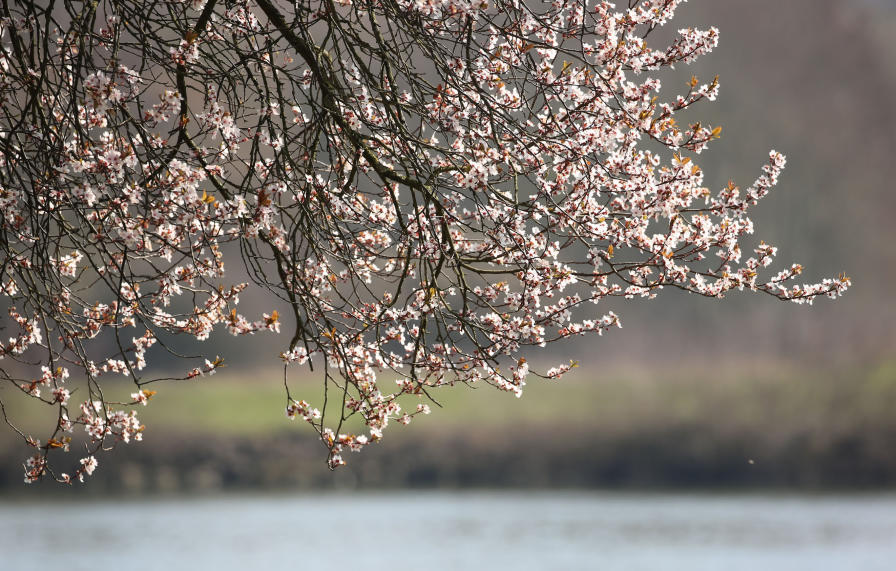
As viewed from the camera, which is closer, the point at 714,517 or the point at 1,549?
the point at 1,549

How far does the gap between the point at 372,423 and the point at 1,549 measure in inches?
1512

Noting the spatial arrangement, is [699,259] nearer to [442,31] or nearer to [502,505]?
[442,31]

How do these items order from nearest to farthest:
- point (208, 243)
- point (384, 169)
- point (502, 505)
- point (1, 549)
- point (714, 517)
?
1. point (208, 243)
2. point (384, 169)
3. point (1, 549)
4. point (714, 517)
5. point (502, 505)

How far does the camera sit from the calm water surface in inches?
1403

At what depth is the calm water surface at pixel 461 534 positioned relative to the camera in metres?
35.6

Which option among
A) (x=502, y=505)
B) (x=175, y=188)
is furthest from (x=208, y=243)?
(x=502, y=505)

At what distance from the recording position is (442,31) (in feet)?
18.0

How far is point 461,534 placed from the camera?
45.9 meters

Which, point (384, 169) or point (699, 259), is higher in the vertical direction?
point (384, 169)

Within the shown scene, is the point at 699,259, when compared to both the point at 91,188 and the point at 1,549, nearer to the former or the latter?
the point at 91,188

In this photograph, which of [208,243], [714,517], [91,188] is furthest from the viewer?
[714,517]

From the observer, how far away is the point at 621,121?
5.67m

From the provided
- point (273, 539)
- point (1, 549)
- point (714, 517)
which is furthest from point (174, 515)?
point (714, 517)

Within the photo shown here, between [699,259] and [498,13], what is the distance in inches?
72.7
